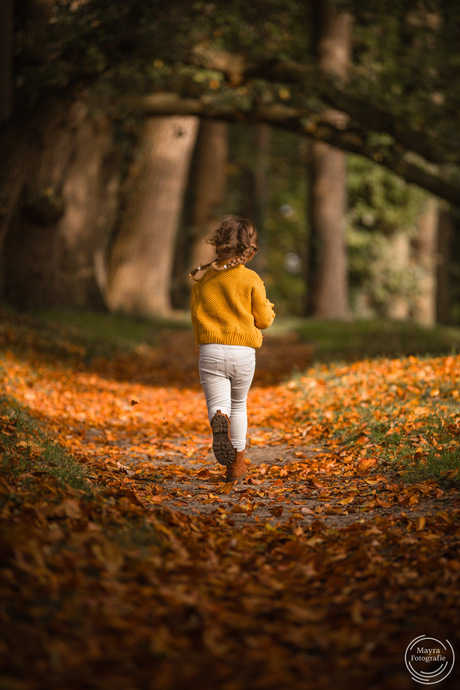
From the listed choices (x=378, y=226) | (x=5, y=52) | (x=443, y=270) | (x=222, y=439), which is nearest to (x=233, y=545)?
(x=222, y=439)

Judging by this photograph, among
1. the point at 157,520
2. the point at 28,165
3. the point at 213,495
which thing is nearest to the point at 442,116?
the point at 28,165

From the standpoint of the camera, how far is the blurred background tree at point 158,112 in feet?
36.8

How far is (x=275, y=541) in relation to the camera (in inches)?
171

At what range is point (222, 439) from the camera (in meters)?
5.38

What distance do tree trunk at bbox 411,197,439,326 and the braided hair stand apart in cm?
1897

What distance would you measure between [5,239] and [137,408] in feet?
→ 20.7

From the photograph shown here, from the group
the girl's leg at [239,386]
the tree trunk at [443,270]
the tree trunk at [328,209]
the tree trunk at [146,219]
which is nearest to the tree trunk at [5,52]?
the girl's leg at [239,386]

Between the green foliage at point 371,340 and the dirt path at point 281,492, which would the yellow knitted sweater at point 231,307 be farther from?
the green foliage at point 371,340

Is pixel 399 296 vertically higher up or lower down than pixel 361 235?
Result: lower down

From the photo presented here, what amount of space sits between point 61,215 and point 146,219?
15.6 feet

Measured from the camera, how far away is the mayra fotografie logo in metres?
2.91

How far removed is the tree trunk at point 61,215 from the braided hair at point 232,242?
7.75m

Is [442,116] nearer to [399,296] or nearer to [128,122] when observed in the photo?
[128,122]

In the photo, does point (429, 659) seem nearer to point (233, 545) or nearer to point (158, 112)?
point (233, 545)
